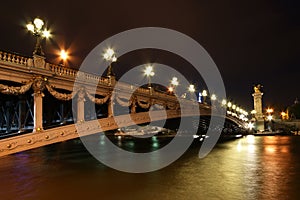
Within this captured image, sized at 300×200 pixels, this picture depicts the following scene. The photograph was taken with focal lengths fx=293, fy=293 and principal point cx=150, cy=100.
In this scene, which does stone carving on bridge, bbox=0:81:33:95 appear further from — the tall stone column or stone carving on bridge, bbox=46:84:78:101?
stone carving on bridge, bbox=46:84:78:101

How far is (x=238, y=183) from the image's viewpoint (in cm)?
1472

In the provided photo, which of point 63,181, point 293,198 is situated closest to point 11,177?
point 63,181

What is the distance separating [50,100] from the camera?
24.3 metres

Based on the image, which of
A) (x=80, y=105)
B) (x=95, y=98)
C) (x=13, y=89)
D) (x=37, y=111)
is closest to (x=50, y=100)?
(x=80, y=105)

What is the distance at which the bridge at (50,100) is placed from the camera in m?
18.2

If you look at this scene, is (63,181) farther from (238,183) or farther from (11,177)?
(238,183)

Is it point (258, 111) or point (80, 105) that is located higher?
point (258, 111)

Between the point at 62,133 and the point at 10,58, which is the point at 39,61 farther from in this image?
the point at 62,133

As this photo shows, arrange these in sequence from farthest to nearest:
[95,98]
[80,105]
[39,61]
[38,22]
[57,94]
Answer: [95,98], [80,105], [57,94], [38,22], [39,61]

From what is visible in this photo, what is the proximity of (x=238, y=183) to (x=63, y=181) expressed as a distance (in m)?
9.56

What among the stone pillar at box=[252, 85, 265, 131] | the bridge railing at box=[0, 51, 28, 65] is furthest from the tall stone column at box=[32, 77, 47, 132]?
the stone pillar at box=[252, 85, 265, 131]

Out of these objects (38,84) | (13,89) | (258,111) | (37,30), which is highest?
(37,30)

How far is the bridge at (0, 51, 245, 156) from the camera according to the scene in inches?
719

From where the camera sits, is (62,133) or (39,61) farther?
(62,133)
